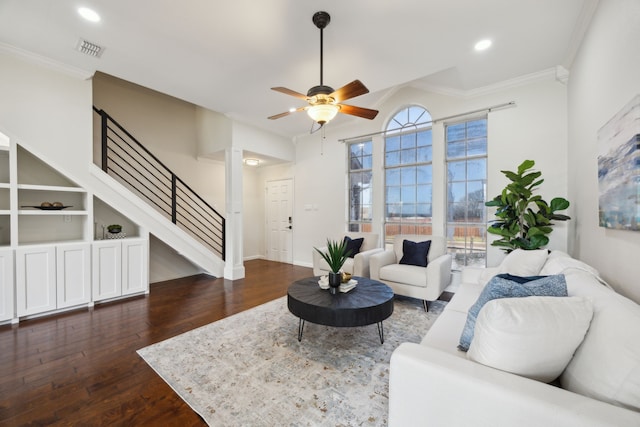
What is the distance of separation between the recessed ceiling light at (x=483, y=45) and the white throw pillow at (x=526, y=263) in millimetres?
2235

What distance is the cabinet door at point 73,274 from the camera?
129 inches

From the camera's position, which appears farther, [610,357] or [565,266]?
[565,266]

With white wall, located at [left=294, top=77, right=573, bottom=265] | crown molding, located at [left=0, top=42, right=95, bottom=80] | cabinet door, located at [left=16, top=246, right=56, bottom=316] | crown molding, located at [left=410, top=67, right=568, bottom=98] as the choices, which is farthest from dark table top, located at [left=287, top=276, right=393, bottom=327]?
crown molding, located at [left=0, top=42, right=95, bottom=80]

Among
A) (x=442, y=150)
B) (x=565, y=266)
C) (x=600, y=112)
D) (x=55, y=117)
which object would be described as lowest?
(x=565, y=266)

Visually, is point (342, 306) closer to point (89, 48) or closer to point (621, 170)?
point (621, 170)

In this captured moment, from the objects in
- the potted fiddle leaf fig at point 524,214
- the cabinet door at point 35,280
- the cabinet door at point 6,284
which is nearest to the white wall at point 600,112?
the potted fiddle leaf fig at point 524,214

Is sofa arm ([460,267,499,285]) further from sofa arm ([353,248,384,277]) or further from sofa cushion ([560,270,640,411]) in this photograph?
sofa cushion ([560,270,640,411])

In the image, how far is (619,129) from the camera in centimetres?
170

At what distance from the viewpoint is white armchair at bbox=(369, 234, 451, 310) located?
3355mm

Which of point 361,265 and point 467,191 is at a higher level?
point 467,191

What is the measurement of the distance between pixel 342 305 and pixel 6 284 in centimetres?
369

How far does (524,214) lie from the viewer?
322 cm

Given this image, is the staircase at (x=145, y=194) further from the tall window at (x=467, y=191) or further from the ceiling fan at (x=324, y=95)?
the tall window at (x=467, y=191)

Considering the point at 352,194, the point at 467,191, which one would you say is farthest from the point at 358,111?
the point at 352,194
